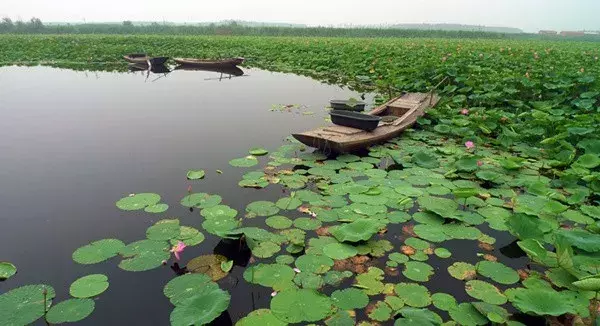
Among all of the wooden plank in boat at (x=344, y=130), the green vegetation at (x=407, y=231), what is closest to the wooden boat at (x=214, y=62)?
the green vegetation at (x=407, y=231)

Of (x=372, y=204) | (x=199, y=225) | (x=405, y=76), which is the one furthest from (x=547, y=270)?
(x=405, y=76)

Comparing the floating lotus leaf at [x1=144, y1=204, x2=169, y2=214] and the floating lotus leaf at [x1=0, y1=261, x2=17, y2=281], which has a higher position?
the floating lotus leaf at [x1=0, y1=261, x2=17, y2=281]

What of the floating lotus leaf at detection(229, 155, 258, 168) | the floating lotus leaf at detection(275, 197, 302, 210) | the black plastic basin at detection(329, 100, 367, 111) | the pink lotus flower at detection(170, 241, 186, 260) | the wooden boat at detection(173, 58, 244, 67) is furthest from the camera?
the wooden boat at detection(173, 58, 244, 67)

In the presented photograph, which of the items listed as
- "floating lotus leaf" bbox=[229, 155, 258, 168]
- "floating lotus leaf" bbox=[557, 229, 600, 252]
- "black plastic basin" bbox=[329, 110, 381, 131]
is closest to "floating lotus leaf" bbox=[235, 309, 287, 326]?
"floating lotus leaf" bbox=[557, 229, 600, 252]

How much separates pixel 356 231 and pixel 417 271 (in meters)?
0.61

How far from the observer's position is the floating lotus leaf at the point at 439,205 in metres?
3.71

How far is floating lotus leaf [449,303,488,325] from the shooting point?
2.38 metres

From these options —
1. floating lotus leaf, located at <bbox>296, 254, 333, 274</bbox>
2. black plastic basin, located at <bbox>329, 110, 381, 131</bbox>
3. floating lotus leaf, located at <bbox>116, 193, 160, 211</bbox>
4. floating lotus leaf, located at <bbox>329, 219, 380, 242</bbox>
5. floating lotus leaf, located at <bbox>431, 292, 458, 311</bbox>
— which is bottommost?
floating lotus leaf, located at <bbox>116, 193, 160, 211</bbox>

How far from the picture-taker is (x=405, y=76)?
35.3 feet

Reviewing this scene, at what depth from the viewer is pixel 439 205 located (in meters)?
3.91

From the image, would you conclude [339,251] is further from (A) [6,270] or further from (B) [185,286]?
(A) [6,270]

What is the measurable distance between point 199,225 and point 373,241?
5.41ft

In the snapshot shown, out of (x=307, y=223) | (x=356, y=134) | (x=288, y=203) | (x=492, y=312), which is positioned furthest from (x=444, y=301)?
(x=356, y=134)

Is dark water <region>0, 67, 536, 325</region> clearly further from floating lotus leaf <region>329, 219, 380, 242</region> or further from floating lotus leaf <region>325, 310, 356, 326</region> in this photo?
floating lotus leaf <region>325, 310, 356, 326</region>
